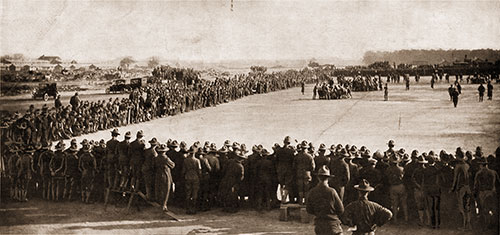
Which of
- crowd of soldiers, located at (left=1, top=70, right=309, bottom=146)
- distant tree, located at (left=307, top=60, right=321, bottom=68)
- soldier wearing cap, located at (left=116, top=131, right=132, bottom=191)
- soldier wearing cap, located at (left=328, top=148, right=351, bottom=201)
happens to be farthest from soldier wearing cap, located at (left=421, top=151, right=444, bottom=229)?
distant tree, located at (left=307, top=60, right=321, bottom=68)

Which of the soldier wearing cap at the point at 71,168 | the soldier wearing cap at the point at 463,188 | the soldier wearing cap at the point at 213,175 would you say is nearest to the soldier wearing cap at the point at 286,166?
the soldier wearing cap at the point at 213,175

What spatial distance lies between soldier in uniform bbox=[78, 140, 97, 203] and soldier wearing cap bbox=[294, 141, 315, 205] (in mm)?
4410

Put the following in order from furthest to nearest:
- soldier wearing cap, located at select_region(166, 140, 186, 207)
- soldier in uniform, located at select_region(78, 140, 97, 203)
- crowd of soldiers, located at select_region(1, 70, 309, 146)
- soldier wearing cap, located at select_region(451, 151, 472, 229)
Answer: crowd of soldiers, located at select_region(1, 70, 309, 146), soldier in uniform, located at select_region(78, 140, 97, 203), soldier wearing cap, located at select_region(166, 140, 186, 207), soldier wearing cap, located at select_region(451, 151, 472, 229)

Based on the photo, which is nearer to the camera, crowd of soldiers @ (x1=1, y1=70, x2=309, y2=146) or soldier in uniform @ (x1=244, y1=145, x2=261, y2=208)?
soldier in uniform @ (x1=244, y1=145, x2=261, y2=208)

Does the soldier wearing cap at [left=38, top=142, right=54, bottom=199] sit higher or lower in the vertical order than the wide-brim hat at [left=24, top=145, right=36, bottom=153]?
lower

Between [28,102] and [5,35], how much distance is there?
1606 cm

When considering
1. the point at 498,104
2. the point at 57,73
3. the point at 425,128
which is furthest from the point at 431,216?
the point at 57,73

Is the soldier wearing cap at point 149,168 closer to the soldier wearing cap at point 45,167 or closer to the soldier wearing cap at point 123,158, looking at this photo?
the soldier wearing cap at point 123,158

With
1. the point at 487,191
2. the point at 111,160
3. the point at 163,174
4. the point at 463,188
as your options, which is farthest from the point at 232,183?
the point at 487,191

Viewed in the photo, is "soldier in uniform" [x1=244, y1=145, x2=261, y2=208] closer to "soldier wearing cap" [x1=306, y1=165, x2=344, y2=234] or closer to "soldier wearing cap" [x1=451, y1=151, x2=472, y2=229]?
"soldier wearing cap" [x1=306, y1=165, x2=344, y2=234]

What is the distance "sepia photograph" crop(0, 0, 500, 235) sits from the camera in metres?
8.09

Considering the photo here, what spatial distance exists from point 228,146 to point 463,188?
4.66 metres

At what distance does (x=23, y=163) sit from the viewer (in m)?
9.91

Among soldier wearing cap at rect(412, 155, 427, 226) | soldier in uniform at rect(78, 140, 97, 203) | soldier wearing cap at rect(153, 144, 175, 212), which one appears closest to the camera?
soldier wearing cap at rect(412, 155, 427, 226)
